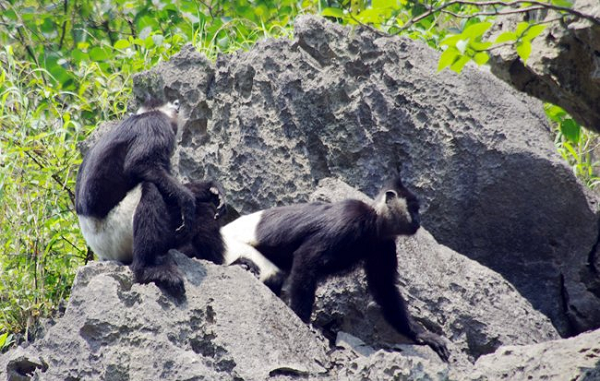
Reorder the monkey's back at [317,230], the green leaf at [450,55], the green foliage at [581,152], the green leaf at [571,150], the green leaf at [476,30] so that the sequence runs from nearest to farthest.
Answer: the green leaf at [476,30] → the green leaf at [450,55] → the monkey's back at [317,230] → the green leaf at [571,150] → the green foliage at [581,152]

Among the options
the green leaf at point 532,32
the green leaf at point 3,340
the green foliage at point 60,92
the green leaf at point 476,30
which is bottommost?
the green leaf at point 3,340

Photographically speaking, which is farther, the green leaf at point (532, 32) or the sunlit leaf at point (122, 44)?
the sunlit leaf at point (122, 44)

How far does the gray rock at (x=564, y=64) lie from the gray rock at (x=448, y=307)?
164 centimetres

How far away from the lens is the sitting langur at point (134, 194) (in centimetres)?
544

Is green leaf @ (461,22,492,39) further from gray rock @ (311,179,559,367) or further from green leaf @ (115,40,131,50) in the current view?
green leaf @ (115,40,131,50)

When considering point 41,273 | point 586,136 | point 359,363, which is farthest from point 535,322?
point 41,273

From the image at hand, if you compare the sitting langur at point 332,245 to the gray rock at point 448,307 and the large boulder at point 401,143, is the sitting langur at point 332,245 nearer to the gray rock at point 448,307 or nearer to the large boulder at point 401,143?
the gray rock at point 448,307

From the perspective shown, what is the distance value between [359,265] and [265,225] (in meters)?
0.67

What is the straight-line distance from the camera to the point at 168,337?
4887 millimetres

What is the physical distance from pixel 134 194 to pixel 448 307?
2.06 metres

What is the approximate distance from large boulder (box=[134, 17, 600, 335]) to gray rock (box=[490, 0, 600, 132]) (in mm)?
1881

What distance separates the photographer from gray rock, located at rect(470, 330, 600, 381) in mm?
4583

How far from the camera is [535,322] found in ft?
19.9

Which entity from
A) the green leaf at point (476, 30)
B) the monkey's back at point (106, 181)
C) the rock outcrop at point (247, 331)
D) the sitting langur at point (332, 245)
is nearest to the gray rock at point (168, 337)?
the rock outcrop at point (247, 331)
